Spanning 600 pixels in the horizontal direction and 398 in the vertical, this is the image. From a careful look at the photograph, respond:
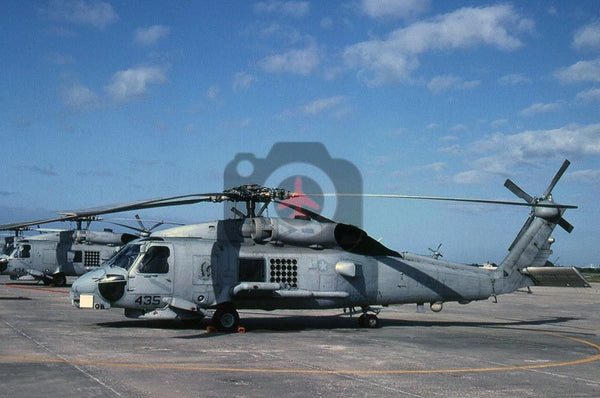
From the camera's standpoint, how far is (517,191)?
22344mm

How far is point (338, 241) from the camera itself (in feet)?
64.0

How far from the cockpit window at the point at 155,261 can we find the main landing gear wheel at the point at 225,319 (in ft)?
6.61

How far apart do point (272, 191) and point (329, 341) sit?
177 inches

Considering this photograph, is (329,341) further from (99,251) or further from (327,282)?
(99,251)

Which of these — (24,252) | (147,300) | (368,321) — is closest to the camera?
(147,300)

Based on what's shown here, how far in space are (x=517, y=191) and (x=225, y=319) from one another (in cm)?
1201

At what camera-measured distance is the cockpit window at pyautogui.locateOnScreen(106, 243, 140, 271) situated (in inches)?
699

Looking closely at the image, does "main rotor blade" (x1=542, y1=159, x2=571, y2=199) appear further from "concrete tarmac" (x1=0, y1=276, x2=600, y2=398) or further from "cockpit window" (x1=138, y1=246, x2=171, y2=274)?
"cockpit window" (x1=138, y1=246, x2=171, y2=274)

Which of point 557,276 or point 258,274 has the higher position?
point 258,274

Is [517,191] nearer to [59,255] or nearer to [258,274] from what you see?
[258,274]

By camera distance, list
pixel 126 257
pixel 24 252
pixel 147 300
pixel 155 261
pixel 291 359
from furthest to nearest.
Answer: pixel 24 252
pixel 126 257
pixel 155 261
pixel 147 300
pixel 291 359

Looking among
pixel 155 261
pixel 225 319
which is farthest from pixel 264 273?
pixel 155 261

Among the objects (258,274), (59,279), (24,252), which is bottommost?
(59,279)

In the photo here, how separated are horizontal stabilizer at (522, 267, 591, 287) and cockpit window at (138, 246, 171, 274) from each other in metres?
13.0
